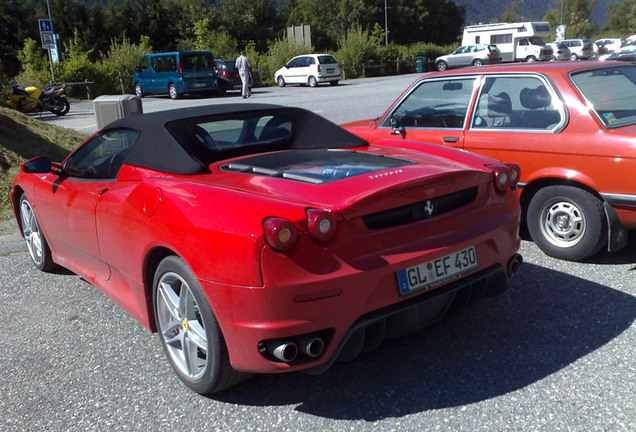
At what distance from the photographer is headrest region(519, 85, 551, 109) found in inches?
193

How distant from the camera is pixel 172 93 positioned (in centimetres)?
2669

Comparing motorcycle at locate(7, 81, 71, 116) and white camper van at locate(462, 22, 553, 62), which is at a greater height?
white camper van at locate(462, 22, 553, 62)

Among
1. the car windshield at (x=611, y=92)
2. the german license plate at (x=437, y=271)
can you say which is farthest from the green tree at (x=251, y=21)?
the german license plate at (x=437, y=271)

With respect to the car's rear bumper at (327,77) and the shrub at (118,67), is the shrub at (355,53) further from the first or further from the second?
the shrub at (118,67)

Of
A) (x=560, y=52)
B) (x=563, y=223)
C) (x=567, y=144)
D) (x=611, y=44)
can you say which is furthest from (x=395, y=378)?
(x=611, y=44)

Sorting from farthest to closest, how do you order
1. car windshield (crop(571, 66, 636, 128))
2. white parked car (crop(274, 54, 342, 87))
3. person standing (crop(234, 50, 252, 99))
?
white parked car (crop(274, 54, 342, 87)) < person standing (crop(234, 50, 252, 99)) < car windshield (crop(571, 66, 636, 128))

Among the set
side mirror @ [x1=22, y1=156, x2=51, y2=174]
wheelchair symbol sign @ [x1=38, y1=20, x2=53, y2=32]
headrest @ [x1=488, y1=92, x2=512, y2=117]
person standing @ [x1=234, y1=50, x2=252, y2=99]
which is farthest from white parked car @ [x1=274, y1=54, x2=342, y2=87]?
side mirror @ [x1=22, y1=156, x2=51, y2=174]

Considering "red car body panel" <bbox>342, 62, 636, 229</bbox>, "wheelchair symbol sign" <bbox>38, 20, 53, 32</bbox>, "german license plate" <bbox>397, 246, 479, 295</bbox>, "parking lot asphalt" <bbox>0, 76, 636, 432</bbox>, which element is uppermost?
"wheelchair symbol sign" <bbox>38, 20, 53, 32</bbox>

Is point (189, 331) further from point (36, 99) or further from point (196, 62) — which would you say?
point (196, 62)

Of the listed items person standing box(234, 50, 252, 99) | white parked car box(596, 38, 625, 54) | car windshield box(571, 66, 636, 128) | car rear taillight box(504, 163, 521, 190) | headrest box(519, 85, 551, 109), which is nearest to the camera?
car rear taillight box(504, 163, 521, 190)

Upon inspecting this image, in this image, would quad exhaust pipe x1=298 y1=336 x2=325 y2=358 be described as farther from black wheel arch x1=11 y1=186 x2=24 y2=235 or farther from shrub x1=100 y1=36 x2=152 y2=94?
shrub x1=100 y1=36 x2=152 y2=94

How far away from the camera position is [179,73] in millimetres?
26266

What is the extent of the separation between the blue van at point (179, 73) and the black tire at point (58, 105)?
6.81m

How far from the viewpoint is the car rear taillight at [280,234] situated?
2.58 metres
